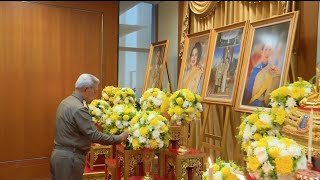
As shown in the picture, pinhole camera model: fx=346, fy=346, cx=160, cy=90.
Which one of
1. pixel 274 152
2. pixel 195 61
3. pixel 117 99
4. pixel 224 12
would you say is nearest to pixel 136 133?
pixel 274 152

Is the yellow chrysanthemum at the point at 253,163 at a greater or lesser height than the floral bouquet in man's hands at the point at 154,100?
lesser

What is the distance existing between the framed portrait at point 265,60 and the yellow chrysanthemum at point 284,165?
5.00 ft

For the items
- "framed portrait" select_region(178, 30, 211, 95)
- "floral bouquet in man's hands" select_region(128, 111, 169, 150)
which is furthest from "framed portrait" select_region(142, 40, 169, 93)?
"floral bouquet in man's hands" select_region(128, 111, 169, 150)

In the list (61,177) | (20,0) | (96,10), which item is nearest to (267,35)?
(61,177)

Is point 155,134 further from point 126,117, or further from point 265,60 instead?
point 265,60

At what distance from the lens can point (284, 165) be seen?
1596mm

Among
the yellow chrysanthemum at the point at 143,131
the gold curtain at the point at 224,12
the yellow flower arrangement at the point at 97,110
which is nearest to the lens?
the yellow chrysanthemum at the point at 143,131

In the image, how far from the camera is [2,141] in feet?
15.8

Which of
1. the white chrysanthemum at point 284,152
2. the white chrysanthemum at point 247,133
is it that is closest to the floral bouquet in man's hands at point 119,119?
the white chrysanthemum at point 247,133

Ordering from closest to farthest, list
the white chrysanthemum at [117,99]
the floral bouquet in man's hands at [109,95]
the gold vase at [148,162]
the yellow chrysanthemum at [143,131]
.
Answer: the yellow chrysanthemum at [143,131]
the gold vase at [148,162]
the white chrysanthemum at [117,99]
the floral bouquet in man's hands at [109,95]

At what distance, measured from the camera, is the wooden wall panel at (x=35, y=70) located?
4844mm

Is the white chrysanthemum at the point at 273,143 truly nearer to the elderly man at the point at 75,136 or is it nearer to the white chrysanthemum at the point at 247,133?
the white chrysanthemum at the point at 247,133

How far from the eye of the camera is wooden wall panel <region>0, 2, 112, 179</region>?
4844mm

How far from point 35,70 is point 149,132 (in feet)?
9.84
